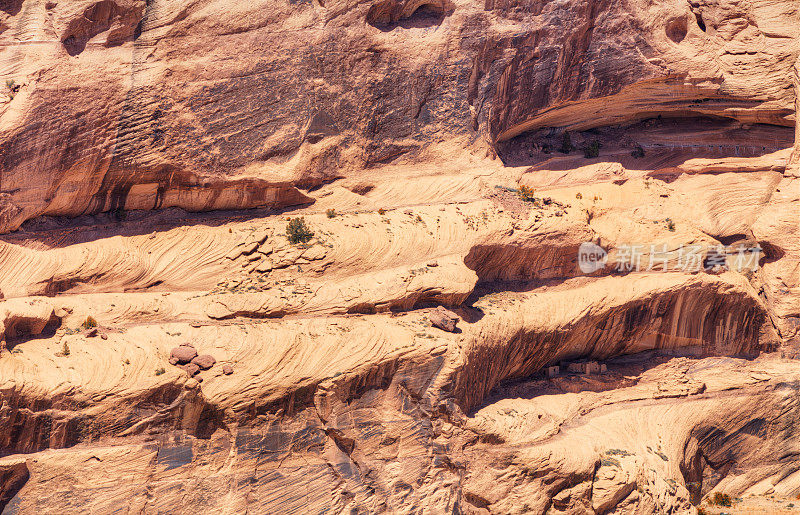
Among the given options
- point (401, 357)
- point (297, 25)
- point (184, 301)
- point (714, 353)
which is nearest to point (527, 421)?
point (401, 357)

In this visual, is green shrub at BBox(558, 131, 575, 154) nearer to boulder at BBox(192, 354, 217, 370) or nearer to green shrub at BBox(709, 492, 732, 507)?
green shrub at BBox(709, 492, 732, 507)

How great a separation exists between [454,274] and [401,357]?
410 cm

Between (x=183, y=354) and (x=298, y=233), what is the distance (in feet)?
21.1

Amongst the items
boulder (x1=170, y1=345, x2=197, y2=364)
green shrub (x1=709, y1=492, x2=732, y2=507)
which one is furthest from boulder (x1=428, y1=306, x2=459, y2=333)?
A: green shrub (x1=709, y1=492, x2=732, y2=507)

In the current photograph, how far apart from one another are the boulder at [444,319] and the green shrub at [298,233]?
513 centimetres

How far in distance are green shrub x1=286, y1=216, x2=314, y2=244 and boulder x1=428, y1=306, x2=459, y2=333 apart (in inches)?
202

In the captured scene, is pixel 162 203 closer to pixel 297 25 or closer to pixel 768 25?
pixel 297 25

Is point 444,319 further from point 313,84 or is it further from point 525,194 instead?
point 313,84

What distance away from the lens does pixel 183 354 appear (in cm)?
1989

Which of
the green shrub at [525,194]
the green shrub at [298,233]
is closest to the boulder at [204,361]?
the green shrub at [298,233]

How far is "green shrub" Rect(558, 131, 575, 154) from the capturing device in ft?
107

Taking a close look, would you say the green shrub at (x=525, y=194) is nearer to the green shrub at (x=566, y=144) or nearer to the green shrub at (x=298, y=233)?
the green shrub at (x=566, y=144)

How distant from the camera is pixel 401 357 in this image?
2178 cm

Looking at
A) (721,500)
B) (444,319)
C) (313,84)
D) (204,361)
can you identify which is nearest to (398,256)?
(444,319)
